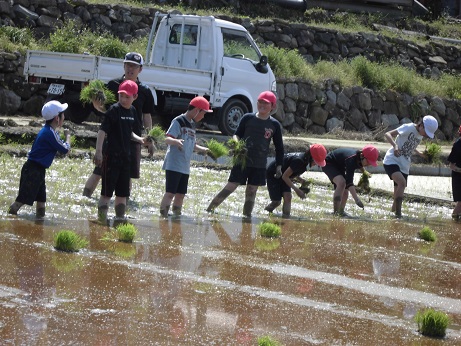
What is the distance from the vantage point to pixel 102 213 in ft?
32.3

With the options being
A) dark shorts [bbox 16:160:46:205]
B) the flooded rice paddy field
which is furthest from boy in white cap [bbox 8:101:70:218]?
the flooded rice paddy field

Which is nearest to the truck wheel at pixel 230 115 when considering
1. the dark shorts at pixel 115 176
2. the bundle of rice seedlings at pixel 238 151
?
the bundle of rice seedlings at pixel 238 151

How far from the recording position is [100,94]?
36.8 ft

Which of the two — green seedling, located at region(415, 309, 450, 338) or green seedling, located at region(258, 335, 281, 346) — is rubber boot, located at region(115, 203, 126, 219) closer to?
green seedling, located at region(415, 309, 450, 338)

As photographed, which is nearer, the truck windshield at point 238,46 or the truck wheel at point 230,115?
the truck wheel at point 230,115

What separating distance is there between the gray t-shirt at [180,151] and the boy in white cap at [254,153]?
0.82m

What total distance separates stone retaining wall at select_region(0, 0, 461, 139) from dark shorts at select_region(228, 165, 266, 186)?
11013 mm

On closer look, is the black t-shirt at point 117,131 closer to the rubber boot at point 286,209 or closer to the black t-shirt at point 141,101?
the black t-shirt at point 141,101

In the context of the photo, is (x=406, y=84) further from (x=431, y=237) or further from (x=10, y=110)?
(x=431, y=237)

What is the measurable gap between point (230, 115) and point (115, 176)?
37.9 ft

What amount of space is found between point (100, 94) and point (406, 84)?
65.1 feet

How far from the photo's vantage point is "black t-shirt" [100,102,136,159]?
991 centimetres

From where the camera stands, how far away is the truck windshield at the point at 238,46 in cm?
2152

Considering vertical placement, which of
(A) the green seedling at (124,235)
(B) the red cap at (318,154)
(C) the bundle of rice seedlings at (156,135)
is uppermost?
(C) the bundle of rice seedlings at (156,135)
